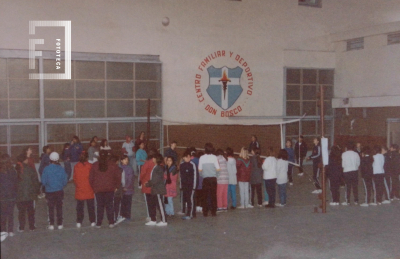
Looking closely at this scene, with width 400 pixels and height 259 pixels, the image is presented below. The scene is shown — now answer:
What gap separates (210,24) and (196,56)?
57.0 inches

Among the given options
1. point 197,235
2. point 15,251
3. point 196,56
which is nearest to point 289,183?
point 196,56

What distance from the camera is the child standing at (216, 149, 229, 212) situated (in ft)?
40.9

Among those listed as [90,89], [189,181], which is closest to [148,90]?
[90,89]

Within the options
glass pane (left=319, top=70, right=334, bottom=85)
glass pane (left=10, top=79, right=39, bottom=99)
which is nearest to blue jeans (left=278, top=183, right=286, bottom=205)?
glass pane (left=10, top=79, right=39, bottom=99)

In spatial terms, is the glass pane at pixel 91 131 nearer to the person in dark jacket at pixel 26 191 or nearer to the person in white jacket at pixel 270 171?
the person in white jacket at pixel 270 171

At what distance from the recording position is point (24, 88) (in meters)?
18.6

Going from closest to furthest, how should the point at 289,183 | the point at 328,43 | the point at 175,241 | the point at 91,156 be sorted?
the point at 175,241
the point at 91,156
the point at 289,183
the point at 328,43

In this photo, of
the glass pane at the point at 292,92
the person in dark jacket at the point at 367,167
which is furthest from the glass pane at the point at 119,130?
the person in dark jacket at the point at 367,167

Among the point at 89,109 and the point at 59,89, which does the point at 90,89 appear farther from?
the point at 59,89

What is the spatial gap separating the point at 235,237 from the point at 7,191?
4.43m

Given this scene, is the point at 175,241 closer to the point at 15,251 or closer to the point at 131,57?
the point at 15,251

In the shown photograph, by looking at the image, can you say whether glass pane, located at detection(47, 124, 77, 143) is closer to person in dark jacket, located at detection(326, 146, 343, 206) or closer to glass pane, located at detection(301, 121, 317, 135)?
person in dark jacket, located at detection(326, 146, 343, 206)

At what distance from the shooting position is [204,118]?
70.4 ft

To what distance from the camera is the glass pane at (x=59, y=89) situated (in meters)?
18.9
